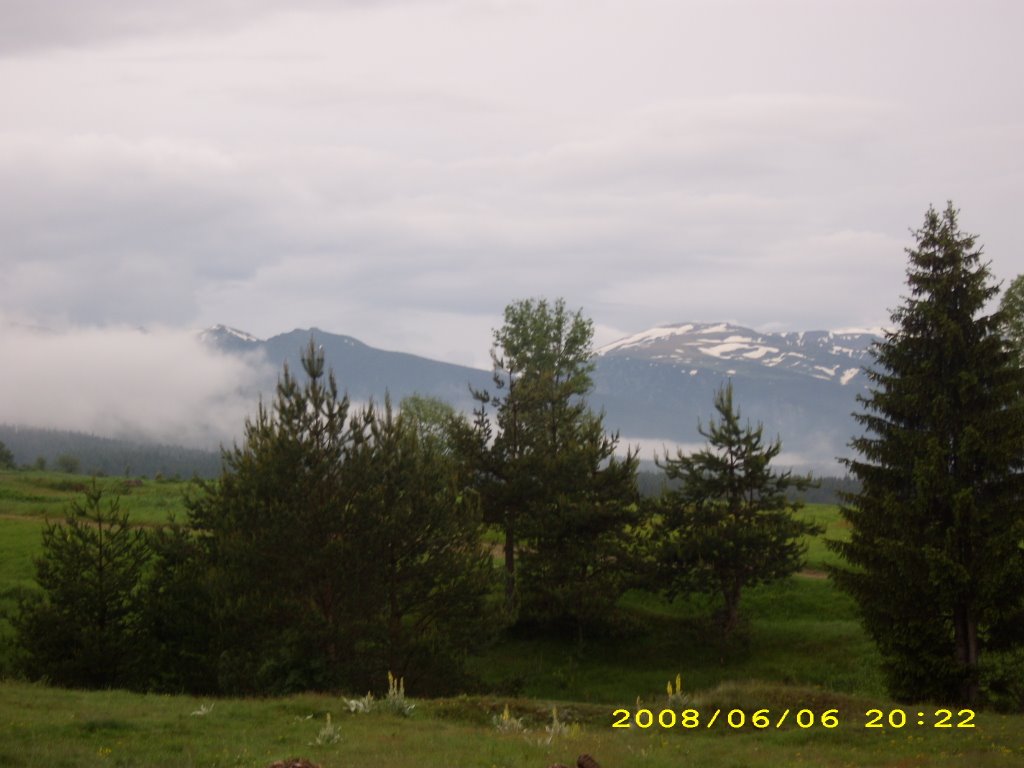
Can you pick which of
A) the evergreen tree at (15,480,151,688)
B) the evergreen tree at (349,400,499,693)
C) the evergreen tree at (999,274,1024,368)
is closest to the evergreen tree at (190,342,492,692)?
the evergreen tree at (349,400,499,693)

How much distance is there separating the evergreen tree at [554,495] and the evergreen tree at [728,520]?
6.98 ft

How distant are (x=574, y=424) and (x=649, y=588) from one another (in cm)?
837

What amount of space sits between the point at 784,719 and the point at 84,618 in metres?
20.0

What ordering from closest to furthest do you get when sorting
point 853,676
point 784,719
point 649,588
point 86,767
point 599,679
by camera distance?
1. point 86,767
2. point 784,719
3. point 853,676
4. point 599,679
5. point 649,588

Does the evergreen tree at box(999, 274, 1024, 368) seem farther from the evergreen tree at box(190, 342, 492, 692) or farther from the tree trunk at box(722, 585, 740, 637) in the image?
the evergreen tree at box(190, 342, 492, 692)

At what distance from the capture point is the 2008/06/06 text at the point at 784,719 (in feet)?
66.7

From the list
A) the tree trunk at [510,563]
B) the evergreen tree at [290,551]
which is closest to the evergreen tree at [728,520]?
the tree trunk at [510,563]

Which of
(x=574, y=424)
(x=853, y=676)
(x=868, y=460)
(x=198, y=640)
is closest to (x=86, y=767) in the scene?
(x=198, y=640)

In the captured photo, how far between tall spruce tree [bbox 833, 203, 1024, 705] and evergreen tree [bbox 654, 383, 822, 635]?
10.1 m

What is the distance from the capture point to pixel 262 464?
29.5 metres

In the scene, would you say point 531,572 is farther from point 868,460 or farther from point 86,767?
point 86,767

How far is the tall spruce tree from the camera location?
24750mm

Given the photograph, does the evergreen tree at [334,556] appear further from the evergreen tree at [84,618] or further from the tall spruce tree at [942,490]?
the tall spruce tree at [942,490]

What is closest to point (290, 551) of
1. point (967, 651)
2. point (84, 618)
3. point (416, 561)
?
point (416, 561)
